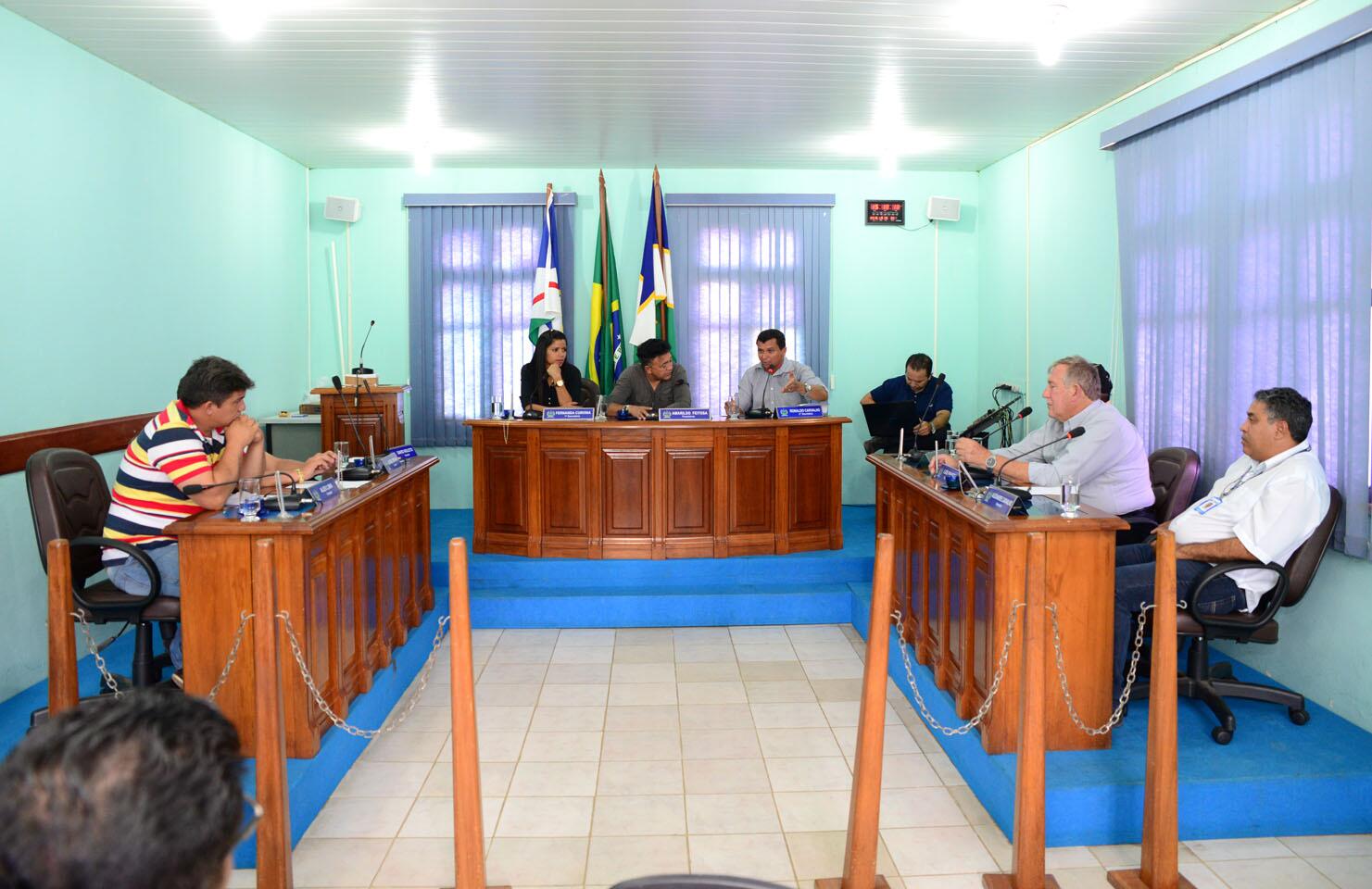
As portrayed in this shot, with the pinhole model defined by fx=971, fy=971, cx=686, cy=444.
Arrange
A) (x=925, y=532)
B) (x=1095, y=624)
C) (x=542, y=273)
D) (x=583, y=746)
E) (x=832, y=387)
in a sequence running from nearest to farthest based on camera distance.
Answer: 1. (x=1095, y=624)
2. (x=583, y=746)
3. (x=925, y=532)
4. (x=542, y=273)
5. (x=832, y=387)

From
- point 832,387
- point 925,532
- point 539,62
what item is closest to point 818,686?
point 925,532

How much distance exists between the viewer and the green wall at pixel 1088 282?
3.84m

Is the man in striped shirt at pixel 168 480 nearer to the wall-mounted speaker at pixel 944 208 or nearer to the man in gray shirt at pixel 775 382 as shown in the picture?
the man in gray shirt at pixel 775 382

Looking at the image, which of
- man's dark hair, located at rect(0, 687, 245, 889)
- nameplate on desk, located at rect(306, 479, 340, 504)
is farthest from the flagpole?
man's dark hair, located at rect(0, 687, 245, 889)

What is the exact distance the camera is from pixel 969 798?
3.40 meters

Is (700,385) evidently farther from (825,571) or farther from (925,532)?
(925,532)

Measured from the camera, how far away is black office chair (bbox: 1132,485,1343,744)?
135 inches

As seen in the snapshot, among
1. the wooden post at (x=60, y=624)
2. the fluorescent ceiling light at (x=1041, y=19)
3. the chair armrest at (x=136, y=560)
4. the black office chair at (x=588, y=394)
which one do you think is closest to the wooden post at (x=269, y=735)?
the wooden post at (x=60, y=624)

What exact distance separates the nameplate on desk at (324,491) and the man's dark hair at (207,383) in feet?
1.47

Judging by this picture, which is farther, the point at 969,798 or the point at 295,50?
the point at 295,50

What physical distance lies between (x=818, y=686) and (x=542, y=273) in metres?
4.32

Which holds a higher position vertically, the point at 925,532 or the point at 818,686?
the point at 925,532

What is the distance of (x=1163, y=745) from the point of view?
8.94ft

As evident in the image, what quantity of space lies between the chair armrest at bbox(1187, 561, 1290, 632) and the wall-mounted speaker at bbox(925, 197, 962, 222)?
5.06 metres
